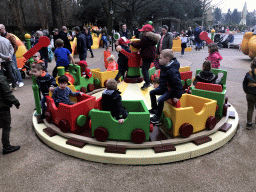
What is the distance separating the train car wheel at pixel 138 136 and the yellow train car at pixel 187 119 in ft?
1.77

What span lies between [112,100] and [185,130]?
1.28m

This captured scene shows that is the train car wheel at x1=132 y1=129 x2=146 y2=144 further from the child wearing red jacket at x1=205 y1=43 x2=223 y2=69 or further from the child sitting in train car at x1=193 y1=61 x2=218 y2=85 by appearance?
the child wearing red jacket at x1=205 y1=43 x2=223 y2=69

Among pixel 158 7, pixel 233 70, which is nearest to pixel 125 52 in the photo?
pixel 233 70

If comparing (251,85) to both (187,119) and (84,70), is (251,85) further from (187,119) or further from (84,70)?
(84,70)

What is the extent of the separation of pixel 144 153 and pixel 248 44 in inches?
437

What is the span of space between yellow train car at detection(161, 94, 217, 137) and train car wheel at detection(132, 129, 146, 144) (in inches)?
21.2

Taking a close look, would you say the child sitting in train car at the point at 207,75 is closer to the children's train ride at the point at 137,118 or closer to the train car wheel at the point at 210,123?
the children's train ride at the point at 137,118

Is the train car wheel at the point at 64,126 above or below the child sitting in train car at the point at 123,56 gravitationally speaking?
below

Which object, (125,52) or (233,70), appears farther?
(233,70)

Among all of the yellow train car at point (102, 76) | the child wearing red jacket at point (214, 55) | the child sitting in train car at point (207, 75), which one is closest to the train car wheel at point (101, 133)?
→ the child sitting in train car at point (207, 75)

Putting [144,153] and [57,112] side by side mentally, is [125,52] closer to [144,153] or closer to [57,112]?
[57,112]

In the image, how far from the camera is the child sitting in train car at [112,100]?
3.35 meters

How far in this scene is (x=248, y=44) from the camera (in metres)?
11.5

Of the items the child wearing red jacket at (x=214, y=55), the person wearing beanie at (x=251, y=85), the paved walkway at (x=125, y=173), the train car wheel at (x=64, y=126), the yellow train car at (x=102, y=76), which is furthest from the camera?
the yellow train car at (x=102, y=76)
